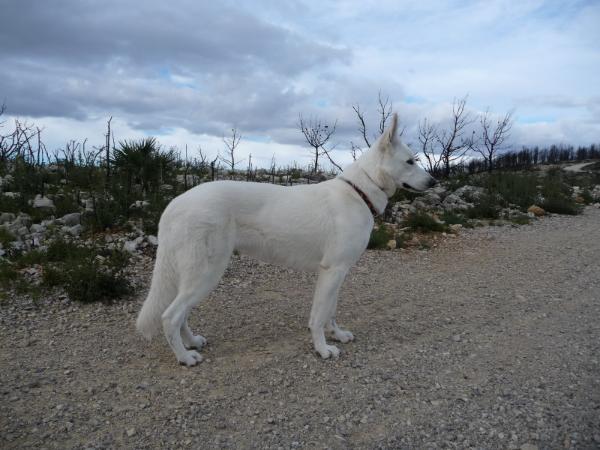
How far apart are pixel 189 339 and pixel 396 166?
8.41 ft

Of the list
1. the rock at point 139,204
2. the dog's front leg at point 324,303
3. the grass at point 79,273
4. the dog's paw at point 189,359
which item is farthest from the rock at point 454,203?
the dog's paw at point 189,359

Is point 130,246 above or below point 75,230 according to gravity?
below

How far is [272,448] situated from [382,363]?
150cm

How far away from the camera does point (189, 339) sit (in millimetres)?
4094

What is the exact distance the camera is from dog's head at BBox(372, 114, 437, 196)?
13.6ft

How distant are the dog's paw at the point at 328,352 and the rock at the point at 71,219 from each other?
5669mm

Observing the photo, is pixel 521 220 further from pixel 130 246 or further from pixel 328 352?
pixel 130 246

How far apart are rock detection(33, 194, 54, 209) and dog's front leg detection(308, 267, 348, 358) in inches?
258

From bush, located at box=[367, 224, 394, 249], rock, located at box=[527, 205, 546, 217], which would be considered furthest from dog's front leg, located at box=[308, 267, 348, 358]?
rock, located at box=[527, 205, 546, 217]

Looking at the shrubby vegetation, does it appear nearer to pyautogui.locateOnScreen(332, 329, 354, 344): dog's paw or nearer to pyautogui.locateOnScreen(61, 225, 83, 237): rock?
pyautogui.locateOnScreen(61, 225, 83, 237): rock

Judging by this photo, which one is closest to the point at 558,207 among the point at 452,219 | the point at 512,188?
the point at 512,188

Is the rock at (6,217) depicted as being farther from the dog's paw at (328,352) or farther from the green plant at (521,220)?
the green plant at (521,220)

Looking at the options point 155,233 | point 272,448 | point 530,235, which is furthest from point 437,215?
point 272,448

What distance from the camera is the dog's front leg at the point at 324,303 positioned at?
13.0 feet
